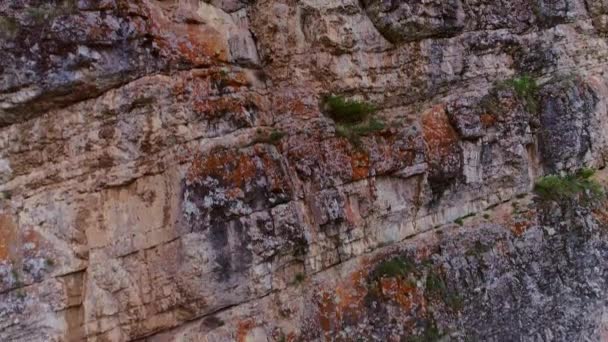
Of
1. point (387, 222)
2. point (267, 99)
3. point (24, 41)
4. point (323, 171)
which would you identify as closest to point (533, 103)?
point (387, 222)

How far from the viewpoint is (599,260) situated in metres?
9.95

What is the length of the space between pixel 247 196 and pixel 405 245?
10.0 ft

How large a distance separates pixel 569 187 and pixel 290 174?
5556mm

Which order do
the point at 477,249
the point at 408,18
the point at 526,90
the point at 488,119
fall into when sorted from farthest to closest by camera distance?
the point at 526,90 → the point at 408,18 → the point at 488,119 → the point at 477,249

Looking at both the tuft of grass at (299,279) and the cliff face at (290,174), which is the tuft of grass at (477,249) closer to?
the cliff face at (290,174)

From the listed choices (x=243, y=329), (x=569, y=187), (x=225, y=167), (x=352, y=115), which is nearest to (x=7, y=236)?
(x=225, y=167)

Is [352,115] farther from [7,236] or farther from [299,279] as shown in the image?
[7,236]

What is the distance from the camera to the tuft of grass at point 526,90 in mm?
10609

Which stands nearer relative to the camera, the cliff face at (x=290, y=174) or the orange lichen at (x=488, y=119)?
the cliff face at (x=290, y=174)

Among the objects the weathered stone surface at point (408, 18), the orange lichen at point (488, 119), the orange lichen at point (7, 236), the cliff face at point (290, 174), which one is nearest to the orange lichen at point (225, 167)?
the cliff face at point (290, 174)

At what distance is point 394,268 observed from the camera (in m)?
9.22

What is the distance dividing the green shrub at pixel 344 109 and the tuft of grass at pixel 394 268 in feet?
8.87

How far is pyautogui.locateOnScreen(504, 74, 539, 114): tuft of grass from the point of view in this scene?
34.8 ft

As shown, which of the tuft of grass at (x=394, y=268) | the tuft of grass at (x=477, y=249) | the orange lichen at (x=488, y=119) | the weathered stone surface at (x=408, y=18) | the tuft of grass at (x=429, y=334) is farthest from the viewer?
the weathered stone surface at (x=408, y=18)
